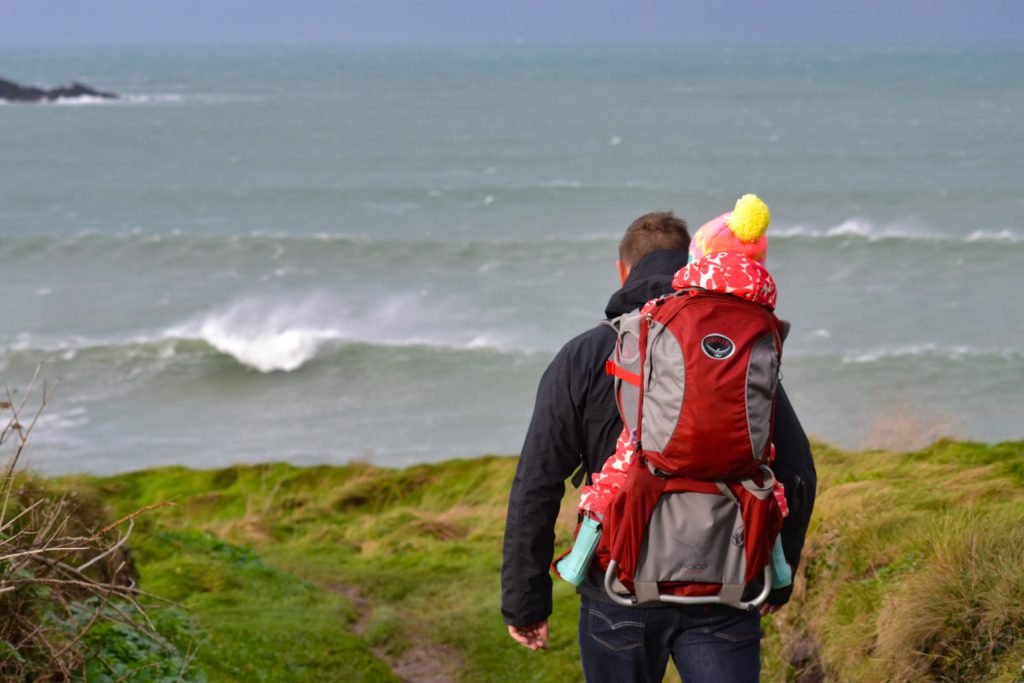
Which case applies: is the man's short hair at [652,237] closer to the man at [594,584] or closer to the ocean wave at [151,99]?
the man at [594,584]

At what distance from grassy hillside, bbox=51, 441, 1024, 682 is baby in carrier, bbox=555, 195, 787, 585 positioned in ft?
6.09

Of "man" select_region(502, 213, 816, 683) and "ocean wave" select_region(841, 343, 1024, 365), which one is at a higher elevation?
"man" select_region(502, 213, 816, 683)

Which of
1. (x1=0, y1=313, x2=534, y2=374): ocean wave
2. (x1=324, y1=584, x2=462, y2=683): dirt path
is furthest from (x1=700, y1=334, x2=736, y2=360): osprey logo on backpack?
(x1=0, y1=313, x2=534, y2=374): ocean wave

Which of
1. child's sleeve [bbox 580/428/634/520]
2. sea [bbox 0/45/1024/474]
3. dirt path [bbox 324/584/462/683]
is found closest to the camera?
child's sleeve [bbox 580/428/634/520]

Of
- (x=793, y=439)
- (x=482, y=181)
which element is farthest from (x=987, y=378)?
(x=482, y=181)

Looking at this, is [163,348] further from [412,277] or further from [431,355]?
[412,277]

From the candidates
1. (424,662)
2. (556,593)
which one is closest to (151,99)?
(556,593)

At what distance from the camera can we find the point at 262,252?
43.1m

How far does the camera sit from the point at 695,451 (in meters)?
2.98

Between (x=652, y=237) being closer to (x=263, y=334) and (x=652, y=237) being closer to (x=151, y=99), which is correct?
(x=263, y=334)

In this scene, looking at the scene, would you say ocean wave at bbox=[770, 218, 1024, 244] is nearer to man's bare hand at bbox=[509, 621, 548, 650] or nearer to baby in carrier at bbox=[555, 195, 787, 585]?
baby in carrier at bbox=[555, 195, 787, 585]

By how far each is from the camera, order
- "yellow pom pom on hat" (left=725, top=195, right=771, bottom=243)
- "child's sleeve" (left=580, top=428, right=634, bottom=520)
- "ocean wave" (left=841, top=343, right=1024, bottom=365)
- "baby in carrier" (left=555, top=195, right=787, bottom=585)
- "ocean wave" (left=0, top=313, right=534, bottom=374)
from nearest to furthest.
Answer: "baby in carrier" (left=555, top=195, right=787, bottom=585) < "child's sleeve" (left=580, top=428, right=634, bottom=520) < "yellow pom pom on hat" (left=725, top=195, right=771, bottom=243) < "ocean wave" (left=841, top=343, right=1024, bottom=365) < "ocean wave" (left=0, top=313, right=534, bottom=374)

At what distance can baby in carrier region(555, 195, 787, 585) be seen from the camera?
311 centimetres

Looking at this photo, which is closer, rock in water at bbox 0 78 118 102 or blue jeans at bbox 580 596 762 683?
blue jeans at bbox 580 596 762 683
